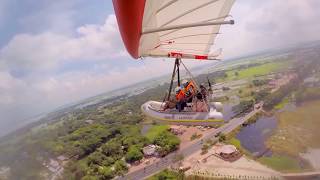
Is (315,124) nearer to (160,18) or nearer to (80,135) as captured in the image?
(80,135)

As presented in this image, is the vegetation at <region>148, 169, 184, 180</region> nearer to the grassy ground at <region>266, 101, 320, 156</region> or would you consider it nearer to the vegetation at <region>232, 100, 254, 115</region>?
the grassy ground at <region>266, 101, 320, 156</region>

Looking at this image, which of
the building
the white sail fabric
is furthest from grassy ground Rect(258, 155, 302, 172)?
the white sail fabric

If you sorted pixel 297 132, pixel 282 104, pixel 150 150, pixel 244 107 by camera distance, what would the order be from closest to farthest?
pixel 297 132 < pixel 150 150 < pixel 282 104 < pixel 244 107

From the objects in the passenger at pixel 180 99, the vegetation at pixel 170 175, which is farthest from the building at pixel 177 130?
the passenger at pixel 180 99

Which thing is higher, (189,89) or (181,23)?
(181,23)

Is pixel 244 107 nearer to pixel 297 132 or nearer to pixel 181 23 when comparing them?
pixel 297 132

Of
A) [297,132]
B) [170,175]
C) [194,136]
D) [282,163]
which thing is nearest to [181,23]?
[170,175]

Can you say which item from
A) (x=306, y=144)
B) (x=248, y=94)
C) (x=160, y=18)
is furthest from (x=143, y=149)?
(x=160, y=18)

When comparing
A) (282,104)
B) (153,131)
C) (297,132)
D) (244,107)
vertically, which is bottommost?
(244,107)
